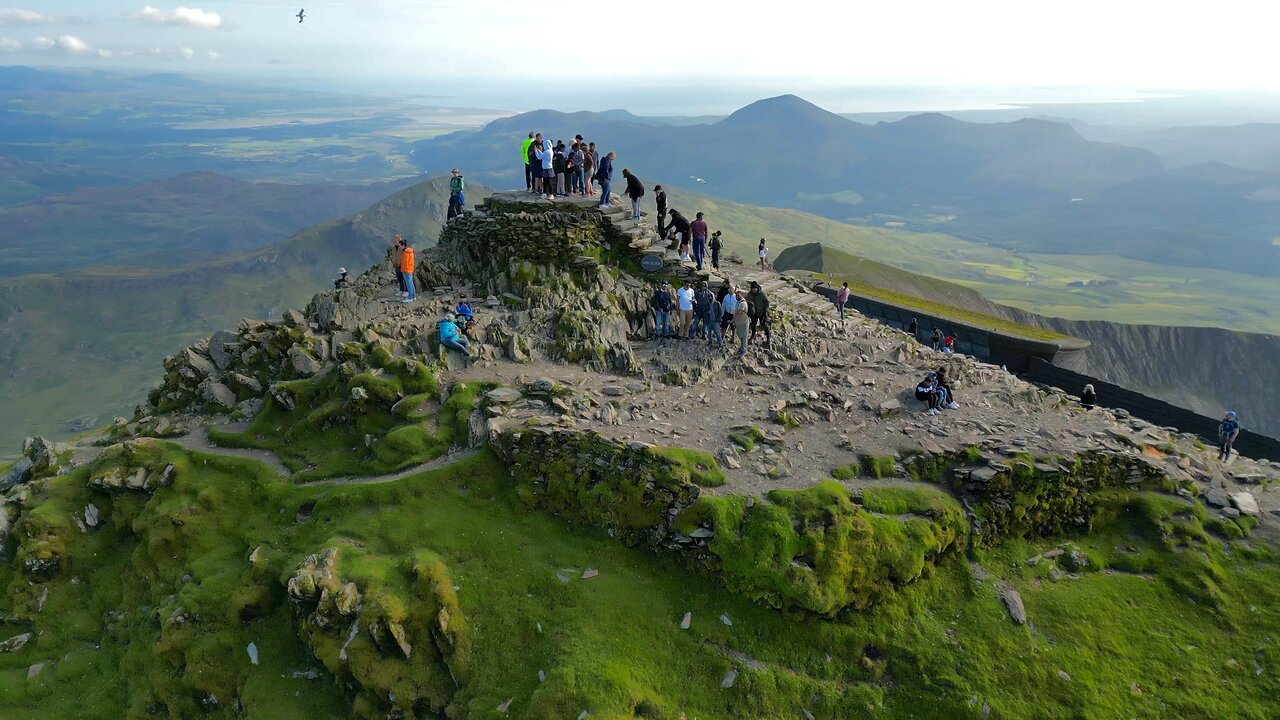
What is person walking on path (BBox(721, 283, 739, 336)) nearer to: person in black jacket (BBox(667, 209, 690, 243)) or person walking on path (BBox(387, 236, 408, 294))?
person in black jacket (BBox(667, 209, 690, 243))

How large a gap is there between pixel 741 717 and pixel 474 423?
1251 cm

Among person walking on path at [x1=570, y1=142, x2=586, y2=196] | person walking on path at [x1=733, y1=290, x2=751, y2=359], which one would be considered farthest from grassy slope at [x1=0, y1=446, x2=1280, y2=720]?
person walking on path at [x1=570, y1=142, x2=586, y2=196]

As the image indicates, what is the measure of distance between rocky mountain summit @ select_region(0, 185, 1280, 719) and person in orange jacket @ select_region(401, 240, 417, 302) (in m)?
2.14

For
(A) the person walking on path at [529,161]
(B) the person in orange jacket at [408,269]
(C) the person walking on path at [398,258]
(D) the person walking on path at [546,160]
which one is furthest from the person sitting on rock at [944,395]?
(C) the person walking on path at [398,258]

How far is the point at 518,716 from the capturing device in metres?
14.8

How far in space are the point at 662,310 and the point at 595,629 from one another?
55.8 feet

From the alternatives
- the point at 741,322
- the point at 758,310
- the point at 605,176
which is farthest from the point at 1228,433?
the point at 605,176

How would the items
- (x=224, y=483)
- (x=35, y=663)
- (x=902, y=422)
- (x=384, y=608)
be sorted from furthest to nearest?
(x=902, y=422), (x=224, y=483), (x=35, y=663), (x=384, y=608)

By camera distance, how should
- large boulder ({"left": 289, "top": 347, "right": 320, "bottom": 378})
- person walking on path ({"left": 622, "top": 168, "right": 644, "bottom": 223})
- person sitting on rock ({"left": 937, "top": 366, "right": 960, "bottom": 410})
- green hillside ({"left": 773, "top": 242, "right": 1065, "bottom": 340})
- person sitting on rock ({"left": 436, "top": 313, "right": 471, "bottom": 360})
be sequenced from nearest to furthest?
person sitting on rock ({"left": 937, "top": 366, "right": 960, "bottom": 410}) → person sitting on rock ({"left": 436, "top": 313, "right": 471, "bottom": 360}) → large boulder ({"left": 289, "top": 347, "right": 320, "bottom": 378}) → person walking on path ({"left": 622, "top": 168, "right": 644, "bottom": 223}) → green hillside ({"left": 773, "top": 242, "right": 1065, "bottom": 340})

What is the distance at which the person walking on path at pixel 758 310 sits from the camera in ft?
96.4

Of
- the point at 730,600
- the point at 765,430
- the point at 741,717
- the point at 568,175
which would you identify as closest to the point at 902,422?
the point at 765,430

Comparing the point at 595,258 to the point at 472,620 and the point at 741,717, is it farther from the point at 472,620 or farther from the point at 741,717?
the point at 741,717

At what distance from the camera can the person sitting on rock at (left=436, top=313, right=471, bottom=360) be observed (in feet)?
85.5

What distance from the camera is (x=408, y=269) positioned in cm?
3112
